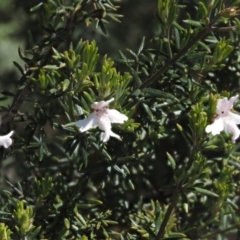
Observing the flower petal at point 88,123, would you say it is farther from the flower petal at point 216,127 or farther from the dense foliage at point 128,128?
the flower petal at point 216,127

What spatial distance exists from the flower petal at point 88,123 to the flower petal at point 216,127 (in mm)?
221

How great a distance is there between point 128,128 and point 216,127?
7.1 inches

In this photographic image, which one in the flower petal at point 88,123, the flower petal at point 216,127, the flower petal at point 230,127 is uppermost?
the flower petal at point 230,127

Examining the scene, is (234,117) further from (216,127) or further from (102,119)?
(102,119)

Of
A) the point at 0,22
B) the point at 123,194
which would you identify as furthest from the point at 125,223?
the point at 0,22

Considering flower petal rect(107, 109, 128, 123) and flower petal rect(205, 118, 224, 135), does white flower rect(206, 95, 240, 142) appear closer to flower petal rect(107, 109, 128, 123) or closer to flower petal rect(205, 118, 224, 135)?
flower petal rect(205, 118, 224, 135)

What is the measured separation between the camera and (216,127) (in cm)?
123

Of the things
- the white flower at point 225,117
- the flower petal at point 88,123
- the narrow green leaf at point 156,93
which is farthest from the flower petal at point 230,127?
the flower petal at point 88,123

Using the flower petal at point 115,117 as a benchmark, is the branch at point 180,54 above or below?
above

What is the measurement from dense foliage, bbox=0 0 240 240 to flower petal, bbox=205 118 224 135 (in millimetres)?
21

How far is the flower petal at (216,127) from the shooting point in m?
1.22

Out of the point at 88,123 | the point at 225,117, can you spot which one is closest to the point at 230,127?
the point at 225,117

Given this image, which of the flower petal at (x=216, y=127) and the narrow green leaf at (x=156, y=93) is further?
the narrow green leaf at (x=156, y=93)

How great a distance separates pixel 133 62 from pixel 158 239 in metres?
0.41
